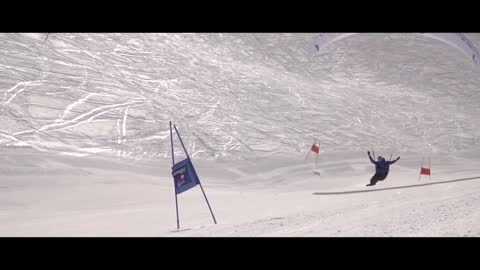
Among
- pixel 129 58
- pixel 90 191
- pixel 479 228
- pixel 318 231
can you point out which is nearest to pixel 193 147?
pixel 90 191

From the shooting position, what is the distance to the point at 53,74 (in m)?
18.1

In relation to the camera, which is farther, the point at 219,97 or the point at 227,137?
the point at 219,97

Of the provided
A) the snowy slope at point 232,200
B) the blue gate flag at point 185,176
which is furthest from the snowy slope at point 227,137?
the blue gate flag at point 185,176

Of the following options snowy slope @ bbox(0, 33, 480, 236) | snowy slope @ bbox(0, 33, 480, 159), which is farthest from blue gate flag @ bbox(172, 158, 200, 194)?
snowy slope @ bbox(0, 33, 480, 159)

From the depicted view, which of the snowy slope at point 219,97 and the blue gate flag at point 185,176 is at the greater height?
the snowy slope at point 219,97

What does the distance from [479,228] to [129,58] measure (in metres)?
17.5

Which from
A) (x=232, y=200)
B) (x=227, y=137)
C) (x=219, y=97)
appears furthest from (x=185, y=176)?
(x=219, y=97)

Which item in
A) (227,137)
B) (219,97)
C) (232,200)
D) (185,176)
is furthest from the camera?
(219,97)

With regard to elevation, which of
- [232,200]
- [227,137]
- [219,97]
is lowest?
[232,200]

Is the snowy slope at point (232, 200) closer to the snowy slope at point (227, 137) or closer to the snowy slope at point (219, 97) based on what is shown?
the snowy slope at point (227, 137)

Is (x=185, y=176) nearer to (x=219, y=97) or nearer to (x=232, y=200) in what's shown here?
(x=232, y=200)

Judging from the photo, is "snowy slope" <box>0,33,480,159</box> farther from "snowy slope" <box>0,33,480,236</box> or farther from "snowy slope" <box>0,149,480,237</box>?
"snowy slope" <box>0,149,480,237</box>

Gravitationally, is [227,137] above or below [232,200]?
above

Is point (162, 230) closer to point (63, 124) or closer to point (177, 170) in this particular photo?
point (177, 170)
